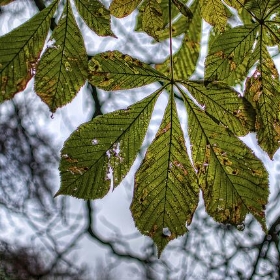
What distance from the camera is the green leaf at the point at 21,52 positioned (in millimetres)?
519

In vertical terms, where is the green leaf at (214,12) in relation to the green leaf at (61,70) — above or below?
above

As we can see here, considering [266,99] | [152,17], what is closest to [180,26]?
[152,17]

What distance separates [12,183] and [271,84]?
3802 millimetres

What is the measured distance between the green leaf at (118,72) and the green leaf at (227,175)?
119 millimetres

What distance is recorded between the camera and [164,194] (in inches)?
23.7

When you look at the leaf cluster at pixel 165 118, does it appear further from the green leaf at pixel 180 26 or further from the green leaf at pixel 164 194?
the green leaf at pixel 180 26

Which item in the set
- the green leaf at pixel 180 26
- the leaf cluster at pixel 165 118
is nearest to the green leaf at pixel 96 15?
the leaf cluster at pixel 165 118

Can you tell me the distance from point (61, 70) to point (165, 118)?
0.18 metres

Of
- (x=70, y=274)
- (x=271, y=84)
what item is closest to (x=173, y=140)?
(x=271, y=84)

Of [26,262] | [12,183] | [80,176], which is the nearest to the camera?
[80,176]

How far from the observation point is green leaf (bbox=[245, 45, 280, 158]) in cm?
59

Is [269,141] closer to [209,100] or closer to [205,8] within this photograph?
[209,100]

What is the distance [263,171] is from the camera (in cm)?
57

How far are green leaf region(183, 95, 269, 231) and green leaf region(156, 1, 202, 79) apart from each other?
0.28 metres
